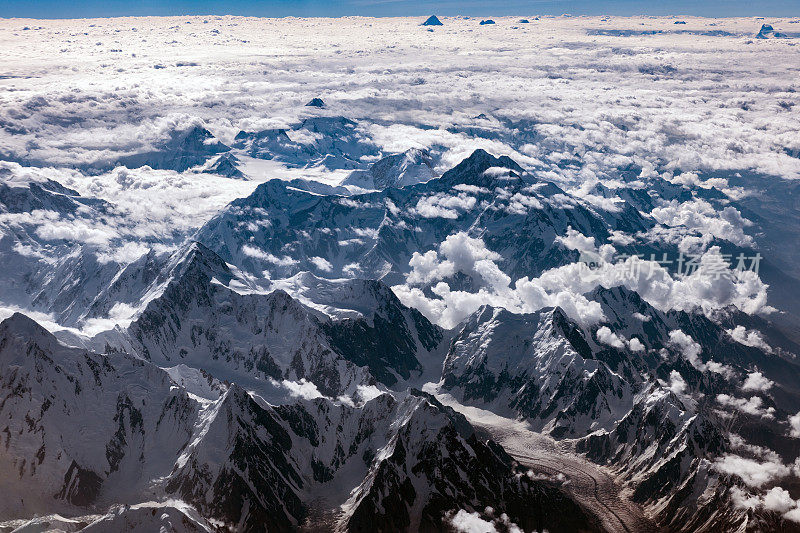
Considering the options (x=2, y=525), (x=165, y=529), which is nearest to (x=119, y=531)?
(x=165, y=529)

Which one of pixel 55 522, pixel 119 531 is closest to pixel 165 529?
pixel 119 531

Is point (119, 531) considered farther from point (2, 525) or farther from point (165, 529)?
point (2, 525)

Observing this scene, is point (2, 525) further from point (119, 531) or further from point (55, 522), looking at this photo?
point (119, 531)

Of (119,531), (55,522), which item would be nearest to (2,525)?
(55,522)

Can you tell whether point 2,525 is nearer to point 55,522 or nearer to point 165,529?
point 55,522
